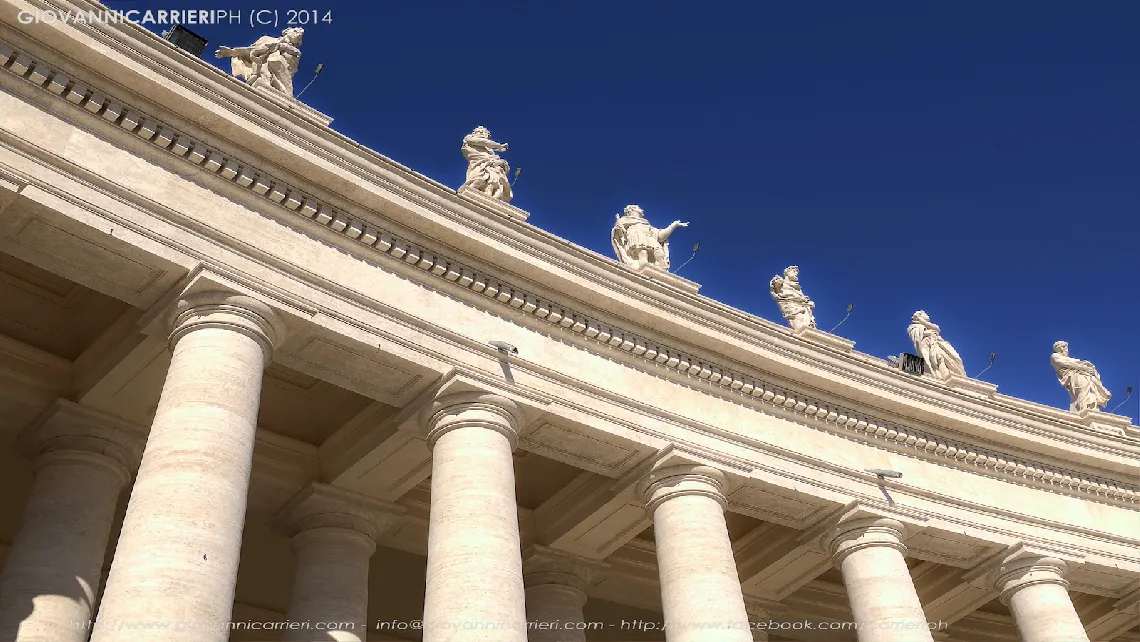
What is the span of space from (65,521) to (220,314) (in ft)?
21.2

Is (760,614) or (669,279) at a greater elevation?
(669,279)

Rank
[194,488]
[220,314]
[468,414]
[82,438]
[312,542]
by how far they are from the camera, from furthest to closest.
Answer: [312,542], [82,438], [468,414], [220,314], [194,488]

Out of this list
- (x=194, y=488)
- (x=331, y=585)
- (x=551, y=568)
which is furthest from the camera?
(x=551, y=568)

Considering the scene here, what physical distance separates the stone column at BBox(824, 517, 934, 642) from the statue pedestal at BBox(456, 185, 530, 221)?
13.0 metres

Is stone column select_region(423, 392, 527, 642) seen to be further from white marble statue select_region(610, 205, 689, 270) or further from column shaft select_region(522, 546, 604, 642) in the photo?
white marble statue select_region(610, 205, 689, 270)

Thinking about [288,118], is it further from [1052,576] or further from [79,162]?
[1052,576]

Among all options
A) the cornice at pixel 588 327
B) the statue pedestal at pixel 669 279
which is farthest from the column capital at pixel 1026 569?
the statue pedestal at pixel 669 279

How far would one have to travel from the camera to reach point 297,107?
30.0m

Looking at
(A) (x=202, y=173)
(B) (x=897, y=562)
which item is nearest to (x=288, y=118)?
(A) (x=202, y=173)

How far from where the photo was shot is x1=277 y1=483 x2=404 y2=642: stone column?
94.3 feet

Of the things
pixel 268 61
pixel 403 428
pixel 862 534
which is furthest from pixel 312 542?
pixel 862 534

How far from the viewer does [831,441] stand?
113ft

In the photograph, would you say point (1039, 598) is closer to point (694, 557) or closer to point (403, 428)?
point (694, 557)

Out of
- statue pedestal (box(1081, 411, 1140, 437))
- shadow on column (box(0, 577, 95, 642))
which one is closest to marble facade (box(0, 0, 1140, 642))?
shadow on column (box(0, 577, 95, 642))
